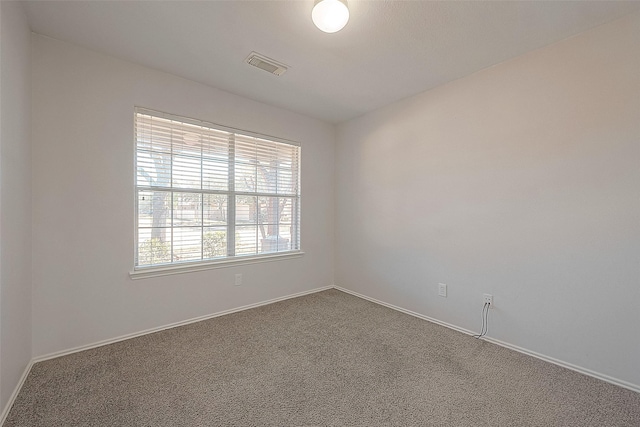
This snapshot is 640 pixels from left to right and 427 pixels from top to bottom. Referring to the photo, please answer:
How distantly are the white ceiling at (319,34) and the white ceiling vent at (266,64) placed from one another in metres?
0.06

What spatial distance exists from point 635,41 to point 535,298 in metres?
1.90

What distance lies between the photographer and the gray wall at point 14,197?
4.80 feet

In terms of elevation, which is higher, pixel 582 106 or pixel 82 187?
pixel 582 106

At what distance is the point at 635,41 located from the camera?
1.76 metres

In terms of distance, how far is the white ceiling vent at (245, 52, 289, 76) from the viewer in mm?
2279

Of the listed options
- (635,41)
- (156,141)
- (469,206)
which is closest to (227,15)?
(156,141)

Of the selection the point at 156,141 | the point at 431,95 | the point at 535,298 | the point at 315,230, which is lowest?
the point at 535,298

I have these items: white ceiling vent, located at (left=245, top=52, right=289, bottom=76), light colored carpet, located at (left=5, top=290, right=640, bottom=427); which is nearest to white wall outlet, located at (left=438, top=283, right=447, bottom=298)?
light colored carpet, located at (left=5, top=290, right=640, bottom=427)

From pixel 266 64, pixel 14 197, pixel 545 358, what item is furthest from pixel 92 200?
pixel 545 358

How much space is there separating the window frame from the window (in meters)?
0.01

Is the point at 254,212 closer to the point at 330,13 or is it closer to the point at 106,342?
the point at 106,342

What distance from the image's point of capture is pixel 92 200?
2.22 metres

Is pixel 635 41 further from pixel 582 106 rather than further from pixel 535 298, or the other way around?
pixel 535 298

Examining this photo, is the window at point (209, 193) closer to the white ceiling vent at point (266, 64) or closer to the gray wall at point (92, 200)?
the gray wall at point (92, 200)
